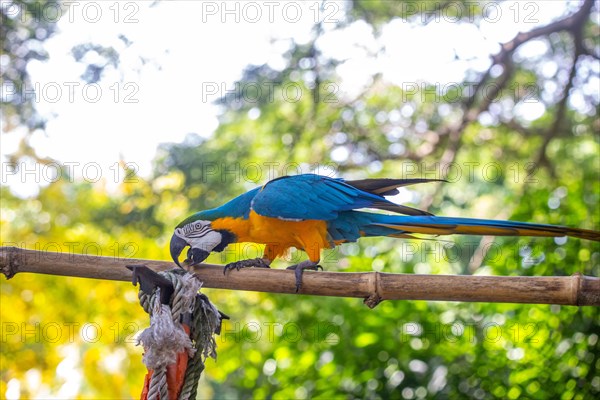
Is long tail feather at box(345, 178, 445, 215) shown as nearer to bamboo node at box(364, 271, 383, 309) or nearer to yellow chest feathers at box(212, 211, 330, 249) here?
yellow chest feathers at box(212, 211, 330, 249)

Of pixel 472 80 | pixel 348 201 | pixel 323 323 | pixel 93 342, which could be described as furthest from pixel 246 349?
pixel 472 80

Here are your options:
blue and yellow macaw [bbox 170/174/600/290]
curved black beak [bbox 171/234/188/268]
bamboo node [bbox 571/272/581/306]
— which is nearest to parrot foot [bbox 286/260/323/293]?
blue and yellow macaw [bbox 170/174/600/290]

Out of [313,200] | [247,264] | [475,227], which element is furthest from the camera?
[313,200]

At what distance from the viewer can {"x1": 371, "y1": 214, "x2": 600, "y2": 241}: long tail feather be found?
1723 millimetres

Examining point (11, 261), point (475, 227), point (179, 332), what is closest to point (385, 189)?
point (475, 227)

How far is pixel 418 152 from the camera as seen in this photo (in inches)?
191

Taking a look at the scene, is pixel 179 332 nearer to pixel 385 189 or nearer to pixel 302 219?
pixel 302 219

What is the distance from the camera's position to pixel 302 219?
216cm

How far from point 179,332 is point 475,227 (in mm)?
941

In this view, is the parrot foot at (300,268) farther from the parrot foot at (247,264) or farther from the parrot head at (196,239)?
the parrot head at (196,239)

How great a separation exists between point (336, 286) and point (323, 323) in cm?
152

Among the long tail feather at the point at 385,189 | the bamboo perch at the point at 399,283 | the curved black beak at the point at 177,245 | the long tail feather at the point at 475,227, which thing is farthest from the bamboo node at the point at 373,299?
the curved black beak at the point at 177,245

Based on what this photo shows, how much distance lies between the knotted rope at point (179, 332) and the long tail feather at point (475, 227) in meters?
0.77

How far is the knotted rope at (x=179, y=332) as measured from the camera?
4.32ft
